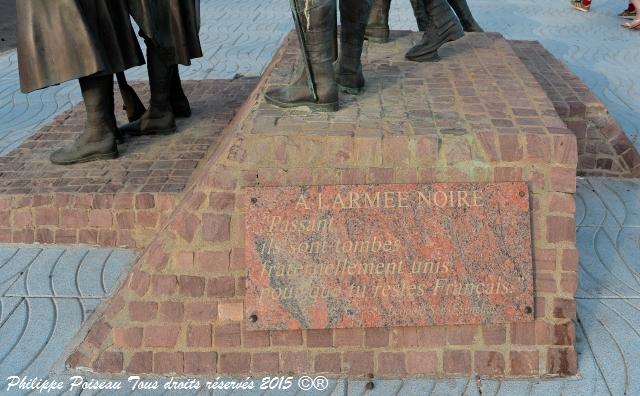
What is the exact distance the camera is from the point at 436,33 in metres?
3.98

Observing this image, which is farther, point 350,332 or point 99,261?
point 99,261

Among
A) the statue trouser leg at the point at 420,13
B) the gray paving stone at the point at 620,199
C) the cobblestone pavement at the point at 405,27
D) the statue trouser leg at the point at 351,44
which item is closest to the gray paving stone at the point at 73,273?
the statue trouser leg at the point at 351,44

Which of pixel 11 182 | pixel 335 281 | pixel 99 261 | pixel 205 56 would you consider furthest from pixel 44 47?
pixel 205 56

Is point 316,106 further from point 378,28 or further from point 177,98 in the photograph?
point 177,98

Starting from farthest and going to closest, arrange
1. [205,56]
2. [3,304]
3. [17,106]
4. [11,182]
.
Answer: [205,56] < [17,106] < [11,182] < [3,304]

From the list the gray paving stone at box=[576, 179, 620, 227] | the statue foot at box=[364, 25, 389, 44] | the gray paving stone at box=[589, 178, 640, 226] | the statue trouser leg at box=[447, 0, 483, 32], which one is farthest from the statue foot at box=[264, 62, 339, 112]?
the statue trouser leg at box=[447, 0, 483, 32]

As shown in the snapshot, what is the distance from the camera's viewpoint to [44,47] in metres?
3.67

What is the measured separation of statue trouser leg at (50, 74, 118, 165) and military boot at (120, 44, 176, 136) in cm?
31

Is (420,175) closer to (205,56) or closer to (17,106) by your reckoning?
(17,106)

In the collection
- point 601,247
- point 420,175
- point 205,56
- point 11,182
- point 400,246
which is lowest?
point 205,56

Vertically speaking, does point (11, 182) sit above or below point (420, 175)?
below

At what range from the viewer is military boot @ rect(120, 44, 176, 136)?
14.2ft

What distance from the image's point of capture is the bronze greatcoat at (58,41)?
143 inches

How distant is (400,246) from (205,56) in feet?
17.2
